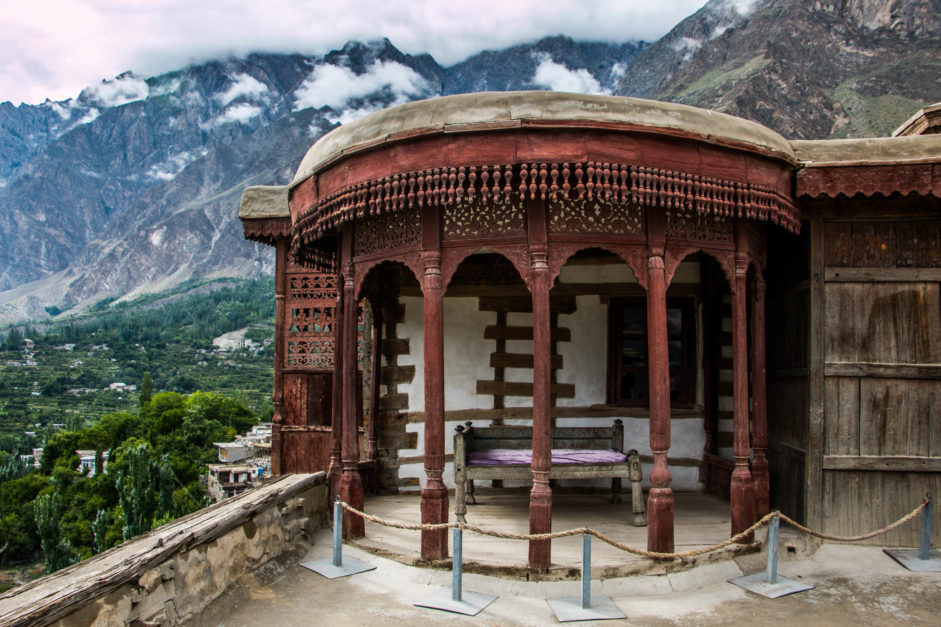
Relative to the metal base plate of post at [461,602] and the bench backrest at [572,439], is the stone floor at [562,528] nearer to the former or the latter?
the metal base plate of post at [461,602]

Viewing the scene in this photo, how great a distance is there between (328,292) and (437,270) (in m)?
4.71

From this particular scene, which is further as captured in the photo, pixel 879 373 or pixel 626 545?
pixel 879 373

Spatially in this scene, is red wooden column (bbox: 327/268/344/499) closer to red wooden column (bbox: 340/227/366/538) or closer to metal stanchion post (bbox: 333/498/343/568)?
red wooden column (bbox: 340/227/366/538)

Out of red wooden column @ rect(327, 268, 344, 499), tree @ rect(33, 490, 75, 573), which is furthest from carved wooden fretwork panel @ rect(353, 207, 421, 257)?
tree @ rect(33, 490, 75, 573)

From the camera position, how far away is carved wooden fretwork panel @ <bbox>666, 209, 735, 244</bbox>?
7.22m

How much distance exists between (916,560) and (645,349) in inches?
161

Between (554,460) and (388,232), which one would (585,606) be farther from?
(388,232)

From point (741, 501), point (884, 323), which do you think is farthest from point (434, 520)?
point (884, 323)

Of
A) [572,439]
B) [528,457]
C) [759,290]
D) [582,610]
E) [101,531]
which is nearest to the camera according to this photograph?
[582,610]

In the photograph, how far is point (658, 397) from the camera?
695cm

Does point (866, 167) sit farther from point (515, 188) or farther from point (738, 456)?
point (515, 188)

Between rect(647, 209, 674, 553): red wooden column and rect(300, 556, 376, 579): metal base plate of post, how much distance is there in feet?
8.68

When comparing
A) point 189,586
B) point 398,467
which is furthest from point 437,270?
point 398,467

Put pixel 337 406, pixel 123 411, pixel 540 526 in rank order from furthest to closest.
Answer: pixel 123 411, pixel 337 406, pixel 540 526
